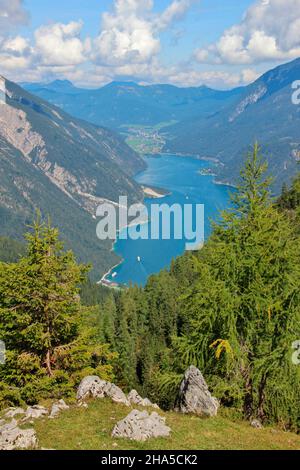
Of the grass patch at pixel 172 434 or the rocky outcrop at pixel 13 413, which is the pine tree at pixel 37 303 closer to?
the rocky outcrop at pixel 13 413

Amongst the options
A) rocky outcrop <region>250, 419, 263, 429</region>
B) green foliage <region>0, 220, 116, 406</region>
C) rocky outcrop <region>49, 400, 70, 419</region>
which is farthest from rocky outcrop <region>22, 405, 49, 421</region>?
rocky outcrop <region>250, 419, 263, 429</region>

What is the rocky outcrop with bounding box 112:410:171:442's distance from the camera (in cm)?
1575

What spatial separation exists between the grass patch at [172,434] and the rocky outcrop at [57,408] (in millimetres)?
300

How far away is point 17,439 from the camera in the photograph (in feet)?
48.4

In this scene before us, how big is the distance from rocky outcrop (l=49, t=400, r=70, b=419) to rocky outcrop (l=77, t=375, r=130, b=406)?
1.01 metres

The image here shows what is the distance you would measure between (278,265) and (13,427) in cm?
1231

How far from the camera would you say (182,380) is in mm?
20422

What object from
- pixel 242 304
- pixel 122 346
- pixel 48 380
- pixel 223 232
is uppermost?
pixel 223 232

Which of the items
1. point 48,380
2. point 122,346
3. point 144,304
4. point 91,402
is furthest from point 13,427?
point 144,304

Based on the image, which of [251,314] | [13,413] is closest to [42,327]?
[13,413]

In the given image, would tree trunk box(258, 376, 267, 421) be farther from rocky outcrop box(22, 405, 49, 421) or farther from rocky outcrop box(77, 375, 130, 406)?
rocky outcrop box(22, 405, 49, 421)

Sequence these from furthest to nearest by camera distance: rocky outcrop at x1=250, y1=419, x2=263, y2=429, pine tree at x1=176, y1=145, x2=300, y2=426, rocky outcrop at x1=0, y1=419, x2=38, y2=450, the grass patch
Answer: pine tree at x1=176, y1=145, x2=300, y2=426 < rocky outcrop at x1=250, y1=419, x2=263, y2=429 < the grass patch < rocky outcrop at x1=0, y1=419, x2=38, y2=450
